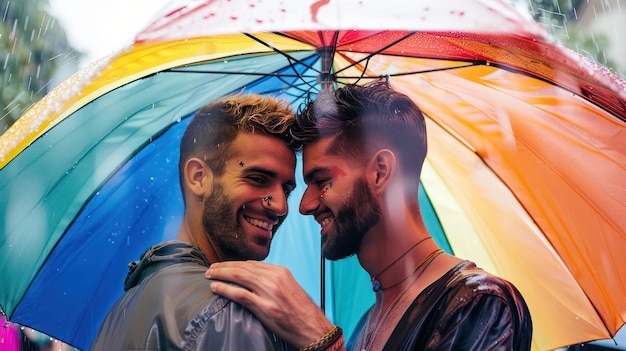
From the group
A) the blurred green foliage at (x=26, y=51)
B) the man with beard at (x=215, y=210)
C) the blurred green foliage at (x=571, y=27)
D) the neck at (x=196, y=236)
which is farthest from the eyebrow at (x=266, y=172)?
the blurred green foliage at (x=571, y=27)

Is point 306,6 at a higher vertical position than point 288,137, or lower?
higher

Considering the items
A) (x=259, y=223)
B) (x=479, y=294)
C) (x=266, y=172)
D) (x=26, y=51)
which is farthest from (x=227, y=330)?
(x=26, y=51)

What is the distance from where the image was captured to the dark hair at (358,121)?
2.47 metres

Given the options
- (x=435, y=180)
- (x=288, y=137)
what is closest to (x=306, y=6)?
(x=288, y=137)

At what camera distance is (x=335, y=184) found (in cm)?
247

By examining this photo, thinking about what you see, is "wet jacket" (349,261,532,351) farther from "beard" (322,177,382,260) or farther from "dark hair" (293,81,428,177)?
"dark hair" (293,81,428,177)

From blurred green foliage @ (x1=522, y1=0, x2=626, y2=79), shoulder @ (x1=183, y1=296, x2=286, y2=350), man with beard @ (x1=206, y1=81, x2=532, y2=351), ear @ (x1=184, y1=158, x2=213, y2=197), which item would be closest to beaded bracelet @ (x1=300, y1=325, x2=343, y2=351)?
man with beard @ (x1=206, y1=81, x2=532, y2=351)

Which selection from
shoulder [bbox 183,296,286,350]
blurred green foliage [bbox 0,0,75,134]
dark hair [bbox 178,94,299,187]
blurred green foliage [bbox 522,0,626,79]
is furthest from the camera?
blurred green foliage [bbox 522,0,626,79]

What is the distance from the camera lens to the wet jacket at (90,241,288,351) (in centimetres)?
214

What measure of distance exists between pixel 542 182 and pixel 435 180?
1.25ft

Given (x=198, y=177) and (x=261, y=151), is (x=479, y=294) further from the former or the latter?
(x=198, y=177)

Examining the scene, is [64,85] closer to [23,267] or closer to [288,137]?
[288,137]

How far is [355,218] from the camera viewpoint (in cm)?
248

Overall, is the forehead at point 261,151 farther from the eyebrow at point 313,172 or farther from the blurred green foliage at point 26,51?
the blurred green foliage at point 26,51
